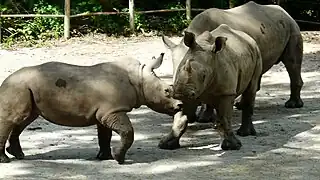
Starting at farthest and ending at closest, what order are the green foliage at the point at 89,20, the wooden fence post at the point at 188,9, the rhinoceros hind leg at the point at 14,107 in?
the wooden fence post at the point at 188,9 → the green foliage at the point at 89,20 → the rhinoceros hind leg at the point at 14,107

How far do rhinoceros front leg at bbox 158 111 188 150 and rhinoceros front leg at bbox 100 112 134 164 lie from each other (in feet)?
2.72

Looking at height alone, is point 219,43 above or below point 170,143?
above

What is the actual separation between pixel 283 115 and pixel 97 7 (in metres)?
9.09

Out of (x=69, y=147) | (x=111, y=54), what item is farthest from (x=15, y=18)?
(x=69, y=147)

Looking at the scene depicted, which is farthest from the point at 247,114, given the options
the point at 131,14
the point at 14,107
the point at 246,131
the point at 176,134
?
the point at 131,14

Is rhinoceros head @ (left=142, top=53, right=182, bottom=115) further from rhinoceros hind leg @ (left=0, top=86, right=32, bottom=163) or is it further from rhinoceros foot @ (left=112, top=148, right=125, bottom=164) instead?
rhinoceros hind leg @ (left=0, top=86, right=32, bottom=163)

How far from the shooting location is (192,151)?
6.72 meters

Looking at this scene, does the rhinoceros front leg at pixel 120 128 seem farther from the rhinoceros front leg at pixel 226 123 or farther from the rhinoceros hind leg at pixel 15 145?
the rhinoceros front leg at pixel 226 123

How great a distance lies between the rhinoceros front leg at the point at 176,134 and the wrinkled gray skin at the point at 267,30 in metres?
0.75

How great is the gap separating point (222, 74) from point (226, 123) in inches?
19.8

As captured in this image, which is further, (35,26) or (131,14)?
(131,14)

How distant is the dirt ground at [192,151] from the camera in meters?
5.82

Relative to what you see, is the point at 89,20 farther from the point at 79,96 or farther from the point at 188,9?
the point at 79,96

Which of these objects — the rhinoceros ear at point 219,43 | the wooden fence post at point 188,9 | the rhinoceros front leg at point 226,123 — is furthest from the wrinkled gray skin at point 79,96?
the wooden fence post at point 188,9
